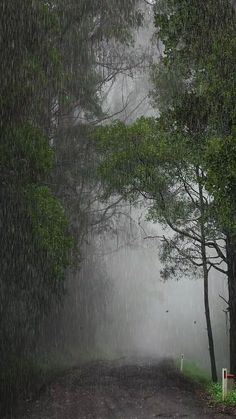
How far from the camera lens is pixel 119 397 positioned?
1169 centimetres

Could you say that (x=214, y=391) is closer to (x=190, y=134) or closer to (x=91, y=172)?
(x=190, y=134)

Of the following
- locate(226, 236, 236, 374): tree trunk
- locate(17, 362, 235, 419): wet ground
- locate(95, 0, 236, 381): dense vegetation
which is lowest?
locate(17, 362, 235, 419): wet ground

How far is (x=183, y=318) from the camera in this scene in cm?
4222

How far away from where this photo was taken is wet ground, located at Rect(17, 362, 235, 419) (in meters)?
10.1

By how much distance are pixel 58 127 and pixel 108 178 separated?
19.4 ft

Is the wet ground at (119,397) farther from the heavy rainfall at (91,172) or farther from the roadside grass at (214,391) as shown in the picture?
the roadside grass at (214,391)

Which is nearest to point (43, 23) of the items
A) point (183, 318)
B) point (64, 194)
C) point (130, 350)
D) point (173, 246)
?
point (64, 194)

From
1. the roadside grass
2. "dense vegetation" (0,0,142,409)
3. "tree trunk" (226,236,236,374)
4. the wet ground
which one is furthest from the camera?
"tree trunk" (226,236,236,374)

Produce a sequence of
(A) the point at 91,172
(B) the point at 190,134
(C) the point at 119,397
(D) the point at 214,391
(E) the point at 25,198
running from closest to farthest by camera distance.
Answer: (C) the point at 119,397
(E) the point at 25,198
(B) the point at 190,134
(D) the point at 214,391
(A) the point at 91,172

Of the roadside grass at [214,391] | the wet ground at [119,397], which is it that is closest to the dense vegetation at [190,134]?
the roadside grass at [214,391]

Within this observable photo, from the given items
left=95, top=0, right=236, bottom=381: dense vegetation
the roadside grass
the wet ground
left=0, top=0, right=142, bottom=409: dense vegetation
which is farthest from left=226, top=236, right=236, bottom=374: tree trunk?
left=0, top=0, right=142, bottom=409: dense vegetation

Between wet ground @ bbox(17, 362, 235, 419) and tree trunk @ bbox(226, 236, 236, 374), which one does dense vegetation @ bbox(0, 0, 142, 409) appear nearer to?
wet ground @ bbox(17, 362, 235, 419)

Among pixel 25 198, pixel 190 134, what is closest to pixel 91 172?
pixel 190 134

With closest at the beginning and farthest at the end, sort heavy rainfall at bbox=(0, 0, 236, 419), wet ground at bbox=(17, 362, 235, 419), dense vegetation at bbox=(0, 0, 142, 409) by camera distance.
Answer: wet ground at bbox=(17, 362, 235, 419) → heavy rainfall at bbox=(0, 0, 236, 419) → dense vegetation at bbox=(0, 0, 142, 409)
